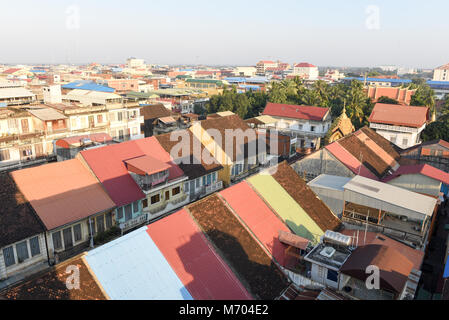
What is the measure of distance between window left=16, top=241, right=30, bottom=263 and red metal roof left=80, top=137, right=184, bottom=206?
229 inches

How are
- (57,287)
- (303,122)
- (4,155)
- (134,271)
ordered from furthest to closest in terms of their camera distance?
(303,122) < (4,155) < (134,271) < (57,287)

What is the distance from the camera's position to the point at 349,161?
32188 millimetres

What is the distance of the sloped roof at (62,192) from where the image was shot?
1936 cm

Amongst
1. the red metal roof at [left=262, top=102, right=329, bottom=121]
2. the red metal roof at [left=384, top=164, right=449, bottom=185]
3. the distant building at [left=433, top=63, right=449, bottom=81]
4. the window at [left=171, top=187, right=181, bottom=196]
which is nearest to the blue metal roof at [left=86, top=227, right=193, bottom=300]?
the window at [left=171, top=187, right=181, bottom=196]

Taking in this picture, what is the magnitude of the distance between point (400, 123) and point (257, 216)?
134 feet

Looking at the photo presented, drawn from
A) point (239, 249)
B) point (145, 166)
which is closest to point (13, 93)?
point (145, 166)

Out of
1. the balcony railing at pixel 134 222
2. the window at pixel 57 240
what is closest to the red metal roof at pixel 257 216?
the balcony railing at pixel 134 222

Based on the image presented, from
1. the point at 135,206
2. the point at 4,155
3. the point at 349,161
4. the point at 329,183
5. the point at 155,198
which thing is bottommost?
the point at 135,206

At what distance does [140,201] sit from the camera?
23.8m

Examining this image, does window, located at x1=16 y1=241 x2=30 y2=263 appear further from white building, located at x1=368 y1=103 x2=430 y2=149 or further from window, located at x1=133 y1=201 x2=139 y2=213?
white building, located at x1=368 y1=103 x2=430 y2=149

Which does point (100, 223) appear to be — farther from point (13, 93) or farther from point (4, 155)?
point (13, 93)

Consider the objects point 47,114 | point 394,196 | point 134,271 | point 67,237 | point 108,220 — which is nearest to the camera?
point 134,271
